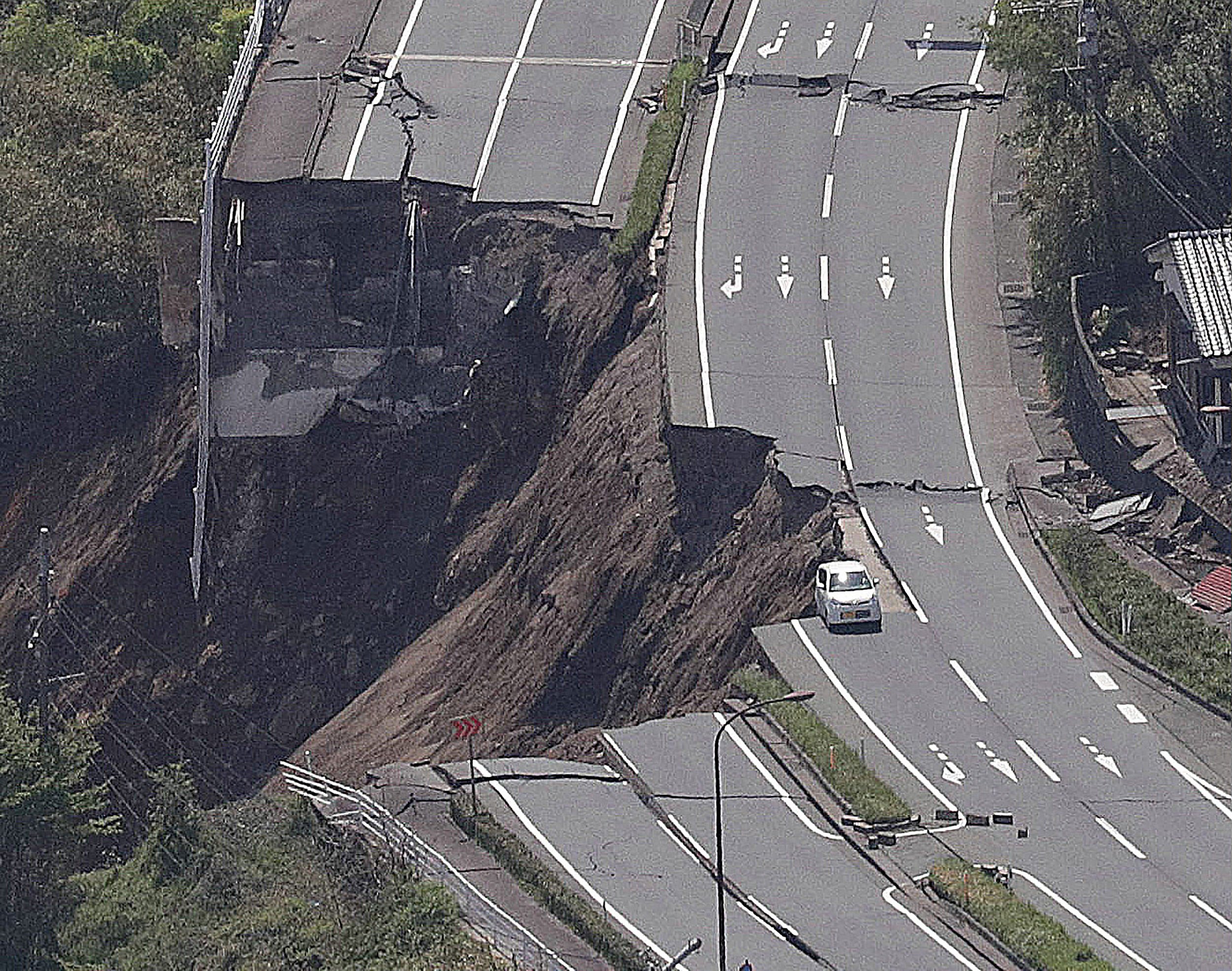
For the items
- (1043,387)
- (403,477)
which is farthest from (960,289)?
(403,477)

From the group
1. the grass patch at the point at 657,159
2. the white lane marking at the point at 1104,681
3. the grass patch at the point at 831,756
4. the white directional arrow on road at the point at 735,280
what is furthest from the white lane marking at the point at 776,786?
the grass patch at the point at 657,159

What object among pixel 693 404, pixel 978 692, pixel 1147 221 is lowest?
pixel 978 692

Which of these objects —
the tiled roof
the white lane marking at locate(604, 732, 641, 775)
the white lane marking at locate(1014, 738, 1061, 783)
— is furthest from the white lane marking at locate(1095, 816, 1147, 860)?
the tiled roof

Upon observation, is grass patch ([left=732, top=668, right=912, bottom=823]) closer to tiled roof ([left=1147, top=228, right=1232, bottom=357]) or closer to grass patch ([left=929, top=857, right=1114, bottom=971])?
grass patch ([left=929, top=857, right=1114, bottom=971])

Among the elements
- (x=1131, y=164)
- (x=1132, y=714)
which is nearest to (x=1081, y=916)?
(x=1132, y=714)

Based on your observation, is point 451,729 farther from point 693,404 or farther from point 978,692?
point 978,692

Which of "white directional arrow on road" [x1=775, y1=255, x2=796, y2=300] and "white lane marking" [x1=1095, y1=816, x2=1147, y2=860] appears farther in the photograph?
"white directional arrow on road" [x1=775, y1=255, x2=796, y2=300]
